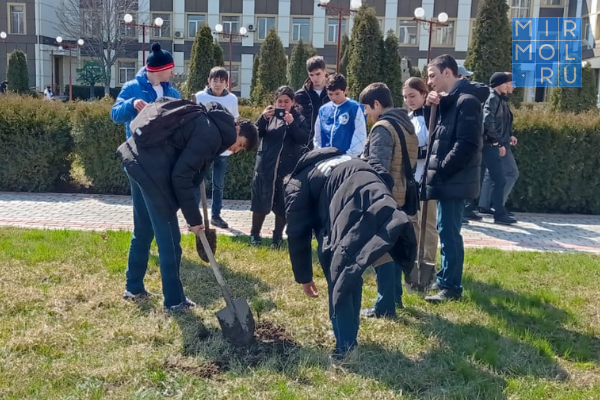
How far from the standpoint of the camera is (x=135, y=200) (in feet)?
15.8

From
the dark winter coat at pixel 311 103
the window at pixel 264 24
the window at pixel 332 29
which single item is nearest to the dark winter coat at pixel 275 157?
the dark winter coat at pixel 311 103

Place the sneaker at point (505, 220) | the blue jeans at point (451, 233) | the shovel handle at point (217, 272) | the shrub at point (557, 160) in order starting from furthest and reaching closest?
the shrub at point (557, 160)
the sneaker at point (505, 220)
the blue jeans at point (451, 233)
the shovel handle at point (217, 272)

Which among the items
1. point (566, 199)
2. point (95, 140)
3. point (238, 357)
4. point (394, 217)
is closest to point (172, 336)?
point (238, 357)

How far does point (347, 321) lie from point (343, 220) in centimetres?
85

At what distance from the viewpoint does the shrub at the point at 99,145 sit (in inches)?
380

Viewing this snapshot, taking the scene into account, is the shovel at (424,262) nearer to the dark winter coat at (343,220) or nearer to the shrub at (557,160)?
the dark winter coat at (343,220)

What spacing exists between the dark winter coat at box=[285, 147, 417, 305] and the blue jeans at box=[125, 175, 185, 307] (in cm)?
123

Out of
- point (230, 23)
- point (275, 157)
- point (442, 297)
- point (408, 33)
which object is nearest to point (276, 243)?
point (275, 157)

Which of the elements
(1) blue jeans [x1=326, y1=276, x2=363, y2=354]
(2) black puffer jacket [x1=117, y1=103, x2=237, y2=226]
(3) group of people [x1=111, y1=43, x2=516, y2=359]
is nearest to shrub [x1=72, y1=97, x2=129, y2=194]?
(3) group of people [x1=111, y1=43, x2=516, y2=359]

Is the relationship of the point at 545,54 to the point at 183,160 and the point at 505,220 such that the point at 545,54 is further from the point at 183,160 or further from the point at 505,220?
the point at 183,160

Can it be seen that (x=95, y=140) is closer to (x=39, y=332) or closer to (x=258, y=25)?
(x=39, y=332)

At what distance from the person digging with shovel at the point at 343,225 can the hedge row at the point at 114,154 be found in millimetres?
5841

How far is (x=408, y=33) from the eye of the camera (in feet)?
128

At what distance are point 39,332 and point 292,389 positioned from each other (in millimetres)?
1901
